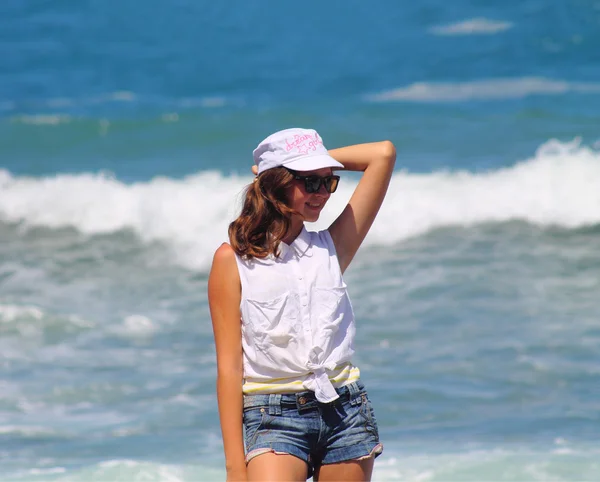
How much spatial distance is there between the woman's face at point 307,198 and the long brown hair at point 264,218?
2cm

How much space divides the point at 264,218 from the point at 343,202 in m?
9.49

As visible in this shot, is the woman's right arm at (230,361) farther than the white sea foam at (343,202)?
No

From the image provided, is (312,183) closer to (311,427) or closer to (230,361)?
(230,361)

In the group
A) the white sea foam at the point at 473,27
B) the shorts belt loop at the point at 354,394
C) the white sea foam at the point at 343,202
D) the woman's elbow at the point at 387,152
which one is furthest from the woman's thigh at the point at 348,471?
the white sea foam at the point at 473,27

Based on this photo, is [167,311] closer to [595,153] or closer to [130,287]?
[130,287]

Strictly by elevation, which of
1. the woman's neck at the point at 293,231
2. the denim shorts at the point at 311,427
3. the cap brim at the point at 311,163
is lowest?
the denim shorts at the point at 311,427

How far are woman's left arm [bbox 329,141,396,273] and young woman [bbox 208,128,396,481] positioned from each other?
A: 178mm

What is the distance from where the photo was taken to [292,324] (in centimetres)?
284

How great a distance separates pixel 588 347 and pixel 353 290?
2.60m

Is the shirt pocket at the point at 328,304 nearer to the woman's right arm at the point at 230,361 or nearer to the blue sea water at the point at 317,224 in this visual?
the woman's right arm at the point at 230,361

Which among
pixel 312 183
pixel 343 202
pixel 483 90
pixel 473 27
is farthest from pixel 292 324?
pixel 473 27

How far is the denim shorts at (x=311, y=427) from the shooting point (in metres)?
2.82

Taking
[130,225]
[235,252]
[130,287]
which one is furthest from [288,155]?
[130,225]

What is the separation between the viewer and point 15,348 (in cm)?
787
